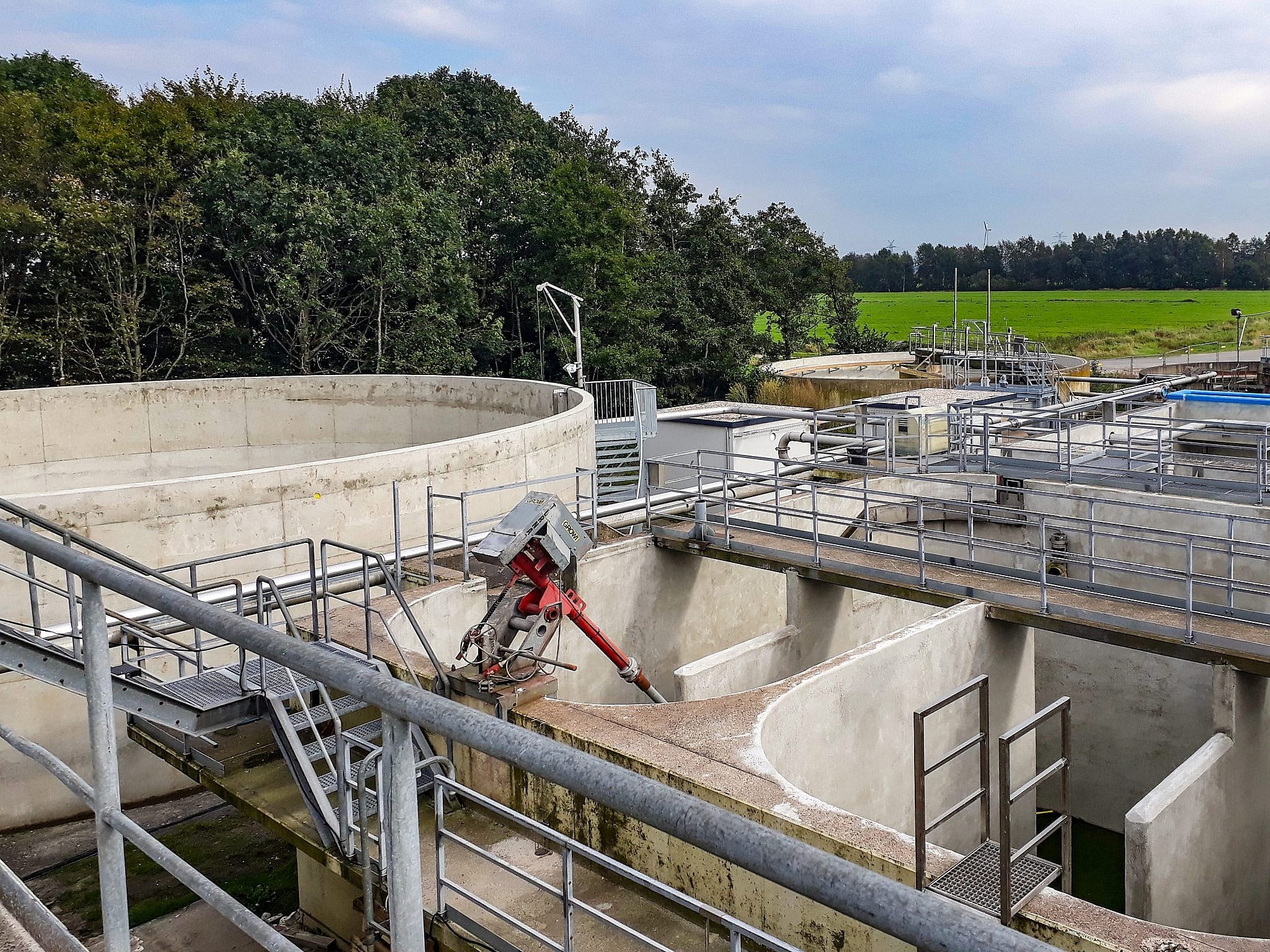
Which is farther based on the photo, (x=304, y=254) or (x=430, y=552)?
(x=304, y=254)

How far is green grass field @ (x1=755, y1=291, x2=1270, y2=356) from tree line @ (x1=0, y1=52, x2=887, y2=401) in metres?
23.8

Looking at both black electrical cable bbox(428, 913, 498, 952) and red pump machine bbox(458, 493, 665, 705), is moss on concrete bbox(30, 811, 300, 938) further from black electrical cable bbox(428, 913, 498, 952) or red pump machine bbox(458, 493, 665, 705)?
black electrical cable bbox(428, 913, 498, 952)

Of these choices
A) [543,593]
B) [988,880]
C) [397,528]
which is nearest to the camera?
[988,880]

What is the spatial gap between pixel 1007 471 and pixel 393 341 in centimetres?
2159

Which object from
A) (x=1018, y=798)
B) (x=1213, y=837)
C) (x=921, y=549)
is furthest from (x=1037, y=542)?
(x=1018, y=798)

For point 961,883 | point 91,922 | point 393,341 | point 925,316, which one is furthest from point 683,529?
point 925,316

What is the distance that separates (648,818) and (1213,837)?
10.3m

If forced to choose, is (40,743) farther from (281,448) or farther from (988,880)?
(281,448)

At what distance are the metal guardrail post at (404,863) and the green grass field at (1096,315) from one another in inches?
2359

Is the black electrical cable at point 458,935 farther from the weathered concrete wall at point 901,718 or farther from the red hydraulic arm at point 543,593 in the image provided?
the red hydraulic arm at point 543,593

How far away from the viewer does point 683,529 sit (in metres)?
15.0

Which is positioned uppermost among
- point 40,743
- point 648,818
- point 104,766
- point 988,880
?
point 648,818

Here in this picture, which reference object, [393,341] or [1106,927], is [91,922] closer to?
[1106,927]

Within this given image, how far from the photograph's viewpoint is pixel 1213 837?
9828mm
